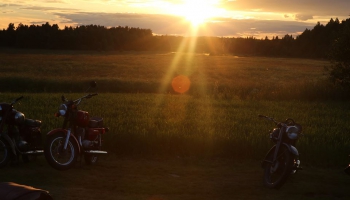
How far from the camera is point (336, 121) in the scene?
17.5 m

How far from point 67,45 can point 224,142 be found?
4206 inches

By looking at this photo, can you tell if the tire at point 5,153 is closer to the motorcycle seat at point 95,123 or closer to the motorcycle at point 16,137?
the motorcycle at point 16,137

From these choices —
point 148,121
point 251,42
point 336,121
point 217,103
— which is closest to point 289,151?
point 148,121

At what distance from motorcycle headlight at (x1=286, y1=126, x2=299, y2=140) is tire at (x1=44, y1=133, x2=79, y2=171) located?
3.89m

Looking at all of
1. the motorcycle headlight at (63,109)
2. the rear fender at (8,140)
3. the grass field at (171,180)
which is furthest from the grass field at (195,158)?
the motorcycle headlight at (63,109)

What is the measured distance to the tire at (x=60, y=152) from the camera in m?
8.95

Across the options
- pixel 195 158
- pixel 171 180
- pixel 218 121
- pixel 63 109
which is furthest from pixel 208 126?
pixel 63 109

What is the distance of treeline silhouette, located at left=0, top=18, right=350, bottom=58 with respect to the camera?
112069 millimetres

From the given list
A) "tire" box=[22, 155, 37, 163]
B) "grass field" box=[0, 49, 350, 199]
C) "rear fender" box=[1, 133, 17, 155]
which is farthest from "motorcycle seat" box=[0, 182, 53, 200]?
"tire" box=[22, 155, 37, 163]

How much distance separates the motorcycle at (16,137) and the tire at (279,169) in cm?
433

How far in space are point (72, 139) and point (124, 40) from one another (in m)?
128

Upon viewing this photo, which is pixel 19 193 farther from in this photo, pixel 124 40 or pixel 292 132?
pixel 124 40

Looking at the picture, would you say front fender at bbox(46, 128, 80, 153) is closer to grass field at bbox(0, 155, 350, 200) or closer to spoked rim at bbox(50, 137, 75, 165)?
spoked rim at bbox(50, 137, 75, 165)

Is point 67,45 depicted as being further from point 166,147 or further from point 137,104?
point 166,147
